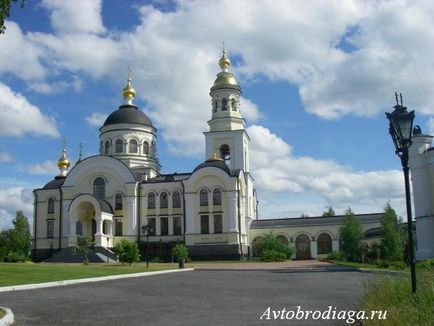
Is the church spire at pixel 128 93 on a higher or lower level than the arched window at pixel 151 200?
higher

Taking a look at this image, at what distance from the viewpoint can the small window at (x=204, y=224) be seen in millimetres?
50688

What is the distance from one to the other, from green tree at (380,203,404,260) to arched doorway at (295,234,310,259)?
9.65 meters

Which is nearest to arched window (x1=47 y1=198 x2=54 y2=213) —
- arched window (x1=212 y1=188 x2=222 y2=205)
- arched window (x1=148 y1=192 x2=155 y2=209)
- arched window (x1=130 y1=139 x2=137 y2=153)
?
arched window (x1=130 y1=139 x2=137 y2=153)

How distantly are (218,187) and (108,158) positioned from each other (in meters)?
12.1

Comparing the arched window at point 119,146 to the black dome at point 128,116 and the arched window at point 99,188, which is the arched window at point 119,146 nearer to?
the black dome at point 128,116

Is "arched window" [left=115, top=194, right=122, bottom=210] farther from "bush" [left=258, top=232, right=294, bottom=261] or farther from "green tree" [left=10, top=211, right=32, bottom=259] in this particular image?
"green tree" [left=10, top=211, right=32, bottom=259]

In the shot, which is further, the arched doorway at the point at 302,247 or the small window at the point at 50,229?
the small window at the point at 50,229

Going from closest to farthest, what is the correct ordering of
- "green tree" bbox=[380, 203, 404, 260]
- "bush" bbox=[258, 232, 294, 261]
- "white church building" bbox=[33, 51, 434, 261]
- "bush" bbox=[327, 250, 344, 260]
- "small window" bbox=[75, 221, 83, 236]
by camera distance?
"green tree" bbox=[380, 203, 404, 260]
"bush" bbox=[327, 250, 344, 260]
"bush" bbox=[258, 232, 294, 261]
"white church building" bbox=[33, 51, 434, 261]
"small window" bbox=[75, 221, 83, 236]

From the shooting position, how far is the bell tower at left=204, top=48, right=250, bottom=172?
55.2m

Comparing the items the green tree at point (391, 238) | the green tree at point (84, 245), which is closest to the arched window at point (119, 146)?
the green tree at point (84, 245)

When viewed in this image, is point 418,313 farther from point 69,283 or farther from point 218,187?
point 218,187

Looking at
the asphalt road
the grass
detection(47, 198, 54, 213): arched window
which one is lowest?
the asphalt road

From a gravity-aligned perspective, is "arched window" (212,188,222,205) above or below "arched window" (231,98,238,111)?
below

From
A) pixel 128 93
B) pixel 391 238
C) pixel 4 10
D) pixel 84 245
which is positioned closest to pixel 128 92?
pixel 128 93
